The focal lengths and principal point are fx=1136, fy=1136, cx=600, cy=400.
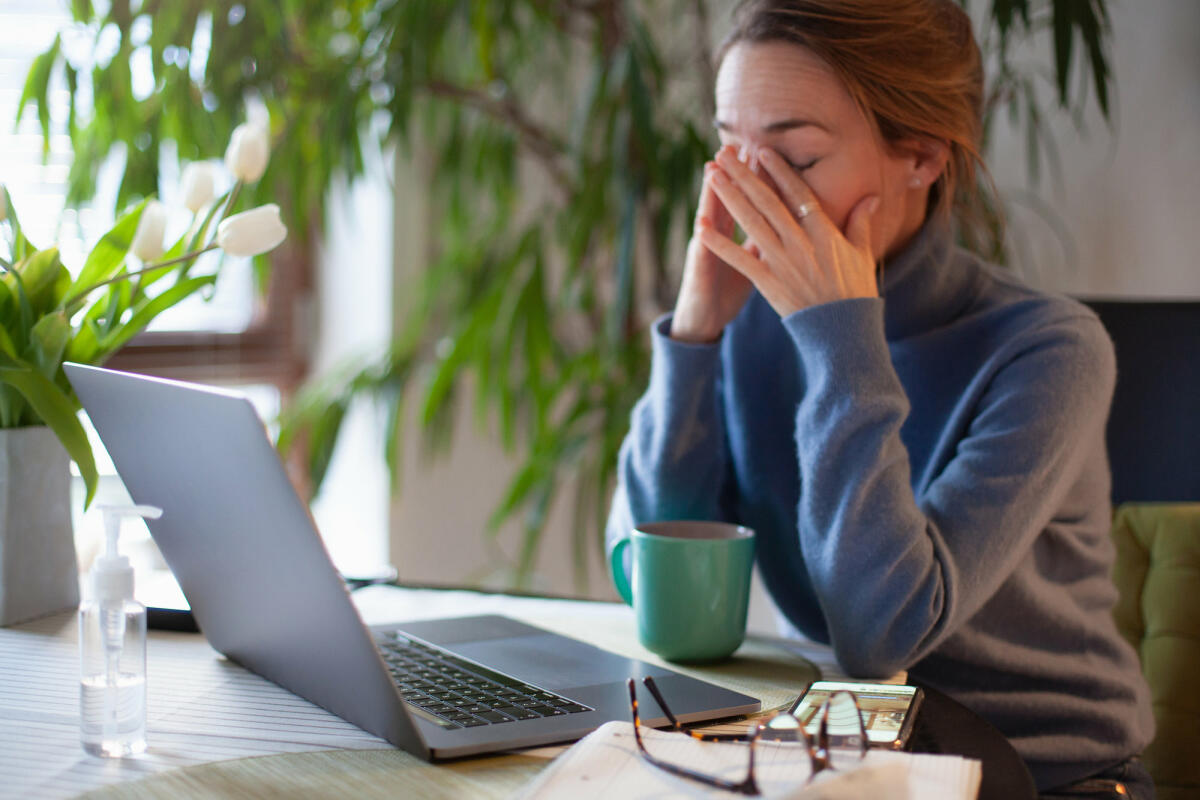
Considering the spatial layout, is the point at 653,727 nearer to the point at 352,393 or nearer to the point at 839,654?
the point at 839,654

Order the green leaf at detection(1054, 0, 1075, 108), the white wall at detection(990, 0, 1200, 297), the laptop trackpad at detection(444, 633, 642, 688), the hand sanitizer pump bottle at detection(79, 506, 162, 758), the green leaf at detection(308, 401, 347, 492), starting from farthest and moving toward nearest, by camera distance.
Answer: the green leaf at detection(308, 401, 347, 492)
the white wall at detection(990, 0, 1200, 297)
the green leaf at detection(1054, 0, 1075, 108)
the laptop trackpad at detection(444, 633, 642, 688)
the hand sanitizer pump bottle at detection(79, 506, 162, 758)

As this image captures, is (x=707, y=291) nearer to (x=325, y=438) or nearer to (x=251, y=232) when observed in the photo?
(x=251, y=232)

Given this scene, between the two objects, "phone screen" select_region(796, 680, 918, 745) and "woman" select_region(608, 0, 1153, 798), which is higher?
"woman" select_region(608, 0, 1153, 798)


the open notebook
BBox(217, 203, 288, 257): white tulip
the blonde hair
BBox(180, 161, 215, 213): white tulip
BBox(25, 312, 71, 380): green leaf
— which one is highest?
the blonde hair

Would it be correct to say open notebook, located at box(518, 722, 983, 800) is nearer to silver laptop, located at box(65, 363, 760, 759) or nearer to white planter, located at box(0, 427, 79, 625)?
silver laptop, located at box(65, 363, 760, 759)

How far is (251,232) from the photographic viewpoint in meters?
0.90

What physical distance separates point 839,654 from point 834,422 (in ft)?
0.57

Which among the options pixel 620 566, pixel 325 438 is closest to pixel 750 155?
pixel 620 566

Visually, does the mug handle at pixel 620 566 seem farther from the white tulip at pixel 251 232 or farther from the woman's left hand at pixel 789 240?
the white tulip at pixel 251 232

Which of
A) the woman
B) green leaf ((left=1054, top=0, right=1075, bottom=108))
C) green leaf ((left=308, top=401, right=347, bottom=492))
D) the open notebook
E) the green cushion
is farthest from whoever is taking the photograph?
green leaf ((left=308, top=401, right=347, bottom=492))

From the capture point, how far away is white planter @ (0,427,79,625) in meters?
0.90

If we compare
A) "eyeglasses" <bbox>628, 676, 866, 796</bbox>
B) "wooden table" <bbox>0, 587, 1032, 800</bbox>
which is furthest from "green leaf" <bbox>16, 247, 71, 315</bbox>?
"eyeglasses" <bbox>628, 676, 866, 796</bbox>

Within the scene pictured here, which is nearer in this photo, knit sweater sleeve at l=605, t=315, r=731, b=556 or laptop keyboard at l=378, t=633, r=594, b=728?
laptop keyboard at l=378, t=633, r=594, b=728

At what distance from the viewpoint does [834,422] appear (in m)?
0.88
